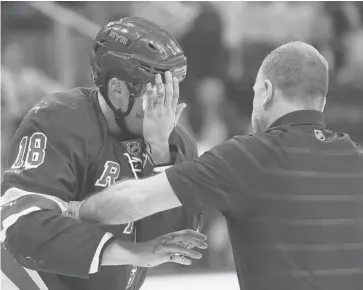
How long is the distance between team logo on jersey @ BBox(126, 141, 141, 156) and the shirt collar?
0.58 metres

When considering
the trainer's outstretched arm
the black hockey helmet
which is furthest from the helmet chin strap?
the trainer's outstretched arm

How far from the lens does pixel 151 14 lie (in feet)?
16.0

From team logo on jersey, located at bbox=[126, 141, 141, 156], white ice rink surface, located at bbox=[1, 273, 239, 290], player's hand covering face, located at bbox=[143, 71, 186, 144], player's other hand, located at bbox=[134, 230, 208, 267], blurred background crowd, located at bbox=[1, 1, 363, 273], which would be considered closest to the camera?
player's other hand, located at bbox=[134, 230, 208, 267]

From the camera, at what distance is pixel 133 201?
72.6 inches

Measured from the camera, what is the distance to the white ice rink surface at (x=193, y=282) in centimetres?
445

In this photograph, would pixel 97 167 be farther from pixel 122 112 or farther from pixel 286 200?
pixel 286 200

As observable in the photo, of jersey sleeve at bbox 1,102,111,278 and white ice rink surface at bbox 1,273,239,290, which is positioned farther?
white ice rink surface at bbox 1,273,239,290

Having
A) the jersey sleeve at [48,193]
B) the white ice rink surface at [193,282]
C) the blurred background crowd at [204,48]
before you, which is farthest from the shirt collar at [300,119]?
the blurred background crowd at [204,48]

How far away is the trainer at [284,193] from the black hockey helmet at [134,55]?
0.41 meters

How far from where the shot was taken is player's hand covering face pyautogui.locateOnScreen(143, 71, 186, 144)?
2.15 meters

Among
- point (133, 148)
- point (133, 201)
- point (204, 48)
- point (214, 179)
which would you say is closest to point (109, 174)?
point (133, 148)

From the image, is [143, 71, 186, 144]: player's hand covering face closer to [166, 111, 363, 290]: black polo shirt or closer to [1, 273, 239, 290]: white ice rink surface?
[166, 111, 363, 290]: black polo shirt

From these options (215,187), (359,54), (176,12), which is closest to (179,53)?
(215,187)

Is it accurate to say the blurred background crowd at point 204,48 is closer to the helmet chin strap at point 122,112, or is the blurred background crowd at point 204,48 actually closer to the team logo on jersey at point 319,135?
the helmet chin strap at point 122,112
